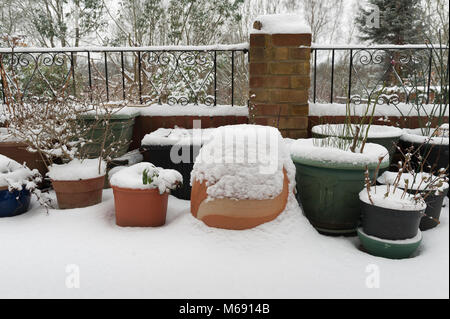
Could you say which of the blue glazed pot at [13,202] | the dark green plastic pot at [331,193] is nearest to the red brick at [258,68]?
the dark green plastic pot at [331,193]

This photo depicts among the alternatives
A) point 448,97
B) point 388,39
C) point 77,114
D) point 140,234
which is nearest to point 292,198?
point 140,234

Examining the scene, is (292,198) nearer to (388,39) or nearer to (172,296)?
(172,296)

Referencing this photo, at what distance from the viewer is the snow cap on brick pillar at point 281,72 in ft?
10.4

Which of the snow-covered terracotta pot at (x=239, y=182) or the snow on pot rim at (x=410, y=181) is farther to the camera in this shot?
the snow on pot rim at (x=410, y=181)

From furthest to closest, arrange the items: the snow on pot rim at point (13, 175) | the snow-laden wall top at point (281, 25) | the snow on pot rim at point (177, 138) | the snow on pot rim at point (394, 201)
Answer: the snow-laden wall top at point (281, 25), the snow on pot rim at point (177, 138), the snow on pot rim at point (13, 175), the snow on pot rim at point (394, 201)

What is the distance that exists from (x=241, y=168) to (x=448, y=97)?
79.2 inches

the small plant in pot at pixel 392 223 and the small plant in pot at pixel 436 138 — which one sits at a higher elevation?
the small plant in pot at pixel 436 138

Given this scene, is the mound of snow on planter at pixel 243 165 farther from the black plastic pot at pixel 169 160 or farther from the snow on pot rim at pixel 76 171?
the snow on pot rim at pixel 76 171

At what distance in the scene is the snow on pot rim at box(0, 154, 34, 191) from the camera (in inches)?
107

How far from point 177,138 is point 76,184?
872 mm

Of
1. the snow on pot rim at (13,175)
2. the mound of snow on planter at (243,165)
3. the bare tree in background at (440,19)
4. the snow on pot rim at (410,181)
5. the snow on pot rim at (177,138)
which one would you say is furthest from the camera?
the bare tree in background at (440,19)

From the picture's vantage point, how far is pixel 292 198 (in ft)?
8.19

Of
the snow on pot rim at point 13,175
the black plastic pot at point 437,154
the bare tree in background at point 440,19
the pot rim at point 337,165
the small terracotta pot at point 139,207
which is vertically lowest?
the small terracotta pot at point 139,207

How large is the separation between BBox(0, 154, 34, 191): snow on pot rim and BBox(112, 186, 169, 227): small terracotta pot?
2.68 ft
